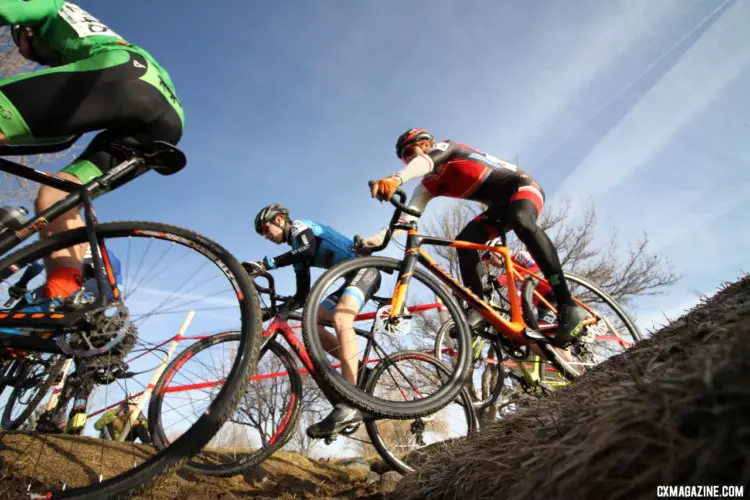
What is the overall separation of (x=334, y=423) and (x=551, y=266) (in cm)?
231

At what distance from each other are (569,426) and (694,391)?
419 mm

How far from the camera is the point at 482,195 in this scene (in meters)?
4.07

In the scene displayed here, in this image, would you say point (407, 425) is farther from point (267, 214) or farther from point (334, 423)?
point (267, 214)

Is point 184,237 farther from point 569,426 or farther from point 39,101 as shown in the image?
point 569,426

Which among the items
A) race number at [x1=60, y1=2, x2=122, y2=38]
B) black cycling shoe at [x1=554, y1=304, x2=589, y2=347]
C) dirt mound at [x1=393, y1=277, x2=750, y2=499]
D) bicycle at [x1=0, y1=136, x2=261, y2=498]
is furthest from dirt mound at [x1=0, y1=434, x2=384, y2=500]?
race number at [x1=60, y1=2, x2=122, y2=38]

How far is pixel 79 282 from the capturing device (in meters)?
2.09

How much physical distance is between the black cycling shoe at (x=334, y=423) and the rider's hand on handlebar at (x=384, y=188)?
64.9 inches

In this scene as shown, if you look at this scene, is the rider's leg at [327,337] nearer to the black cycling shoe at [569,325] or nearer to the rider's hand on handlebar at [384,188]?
the rider's hand on handlebar at [384,188]

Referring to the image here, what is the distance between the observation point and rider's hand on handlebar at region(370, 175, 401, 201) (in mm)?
3041

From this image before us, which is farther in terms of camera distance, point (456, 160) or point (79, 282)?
point (456, 160)

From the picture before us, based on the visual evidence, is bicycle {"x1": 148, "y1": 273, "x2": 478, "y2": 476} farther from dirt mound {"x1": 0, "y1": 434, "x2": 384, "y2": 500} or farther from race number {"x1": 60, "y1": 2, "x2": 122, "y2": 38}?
race number {"x1": 60, "y1": 2, "x2": 122, "y2": 38}

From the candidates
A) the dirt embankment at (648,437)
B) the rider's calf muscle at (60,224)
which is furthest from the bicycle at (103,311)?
the dirt embankment at (648,437)

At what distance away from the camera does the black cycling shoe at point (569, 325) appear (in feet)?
11.0

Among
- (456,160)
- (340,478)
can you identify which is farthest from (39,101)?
(340,478)
